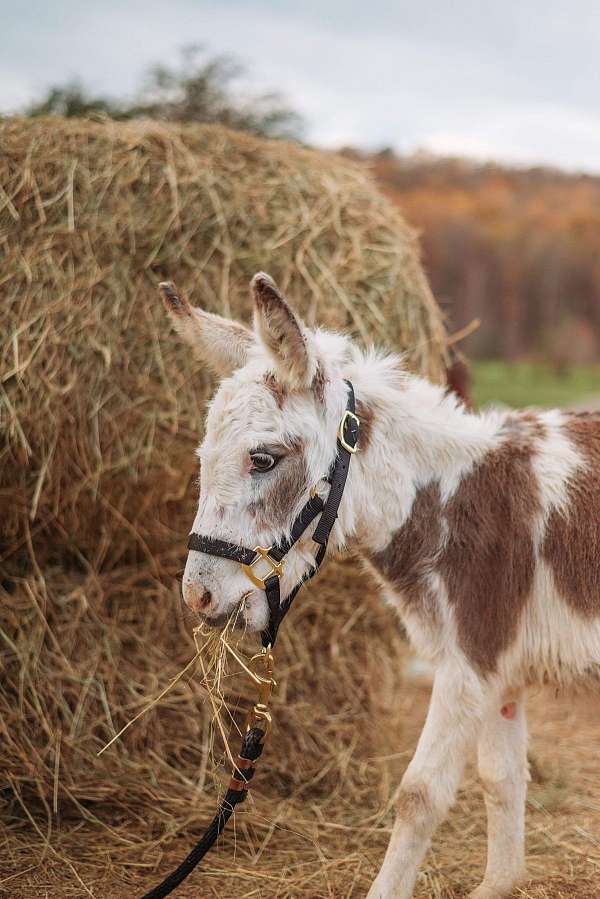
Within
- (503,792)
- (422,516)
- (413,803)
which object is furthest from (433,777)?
(422,516)

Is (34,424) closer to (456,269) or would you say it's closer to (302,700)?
(302,700)

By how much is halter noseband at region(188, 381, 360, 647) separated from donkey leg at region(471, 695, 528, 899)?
906 mm

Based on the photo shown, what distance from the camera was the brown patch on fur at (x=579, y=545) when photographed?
2.64 metres

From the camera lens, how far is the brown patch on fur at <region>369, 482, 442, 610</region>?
272cm

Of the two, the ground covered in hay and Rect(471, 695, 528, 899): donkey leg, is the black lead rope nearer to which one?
the ground covered in hay

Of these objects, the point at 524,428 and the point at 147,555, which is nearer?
the point at 524,428

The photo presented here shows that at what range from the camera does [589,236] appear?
51.0ft

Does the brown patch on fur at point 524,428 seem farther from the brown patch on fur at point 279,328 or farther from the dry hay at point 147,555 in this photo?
the dry hay at point 147,555

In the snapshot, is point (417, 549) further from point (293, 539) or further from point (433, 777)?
point (433, 777)

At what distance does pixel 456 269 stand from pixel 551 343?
10.5 ft

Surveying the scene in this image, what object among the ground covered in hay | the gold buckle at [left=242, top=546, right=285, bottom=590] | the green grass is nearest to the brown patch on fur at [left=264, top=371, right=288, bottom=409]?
the gold buckle at [left=242, top=546, right=285, bottom=590]

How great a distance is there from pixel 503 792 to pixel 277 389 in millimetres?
1567

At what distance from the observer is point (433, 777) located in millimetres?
2600

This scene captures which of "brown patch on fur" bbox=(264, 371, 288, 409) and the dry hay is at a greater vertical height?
"brown patch on fur" bbox=(264, 371, 288, 409)
